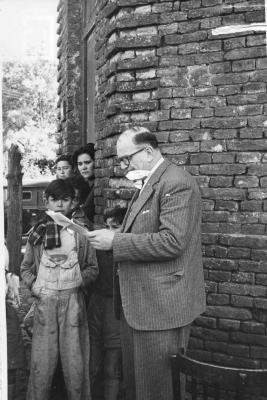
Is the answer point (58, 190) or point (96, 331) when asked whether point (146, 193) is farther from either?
point (96, 331)

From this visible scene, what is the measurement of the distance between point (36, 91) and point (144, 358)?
2427 cm

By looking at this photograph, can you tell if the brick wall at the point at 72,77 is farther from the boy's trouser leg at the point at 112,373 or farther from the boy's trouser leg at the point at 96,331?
the boy's trouser leg at the point at 112,373

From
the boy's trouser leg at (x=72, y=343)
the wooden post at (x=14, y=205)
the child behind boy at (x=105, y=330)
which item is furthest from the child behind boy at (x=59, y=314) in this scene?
the wooden post at (x=14, y=205)

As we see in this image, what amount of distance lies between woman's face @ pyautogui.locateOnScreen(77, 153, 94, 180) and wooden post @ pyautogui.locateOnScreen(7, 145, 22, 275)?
242cm

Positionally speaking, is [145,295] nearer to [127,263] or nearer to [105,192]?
[127,263]

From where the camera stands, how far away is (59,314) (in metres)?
3.63

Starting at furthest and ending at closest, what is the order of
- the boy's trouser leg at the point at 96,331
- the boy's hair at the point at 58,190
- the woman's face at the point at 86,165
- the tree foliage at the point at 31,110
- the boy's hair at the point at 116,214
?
the tree foliage at the point at 31,110
the woman's face at the point at 86,165
the boy's trouser leg at the point at 96,331
the boy's hair at the point at 58,190
the boy's hair at the point at 116,214

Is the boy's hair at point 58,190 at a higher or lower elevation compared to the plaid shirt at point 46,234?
higher

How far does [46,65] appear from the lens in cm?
2516

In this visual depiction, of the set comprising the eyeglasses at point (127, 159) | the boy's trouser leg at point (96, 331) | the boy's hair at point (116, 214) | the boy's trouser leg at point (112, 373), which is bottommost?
the boy's trouser leg at point (112, 373)

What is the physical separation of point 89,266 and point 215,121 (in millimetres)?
1349

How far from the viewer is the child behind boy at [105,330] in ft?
12.7

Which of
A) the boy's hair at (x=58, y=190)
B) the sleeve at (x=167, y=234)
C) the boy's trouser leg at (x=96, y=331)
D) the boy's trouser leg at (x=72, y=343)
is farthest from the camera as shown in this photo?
the boy's trouser leg at (x=96, y=331)

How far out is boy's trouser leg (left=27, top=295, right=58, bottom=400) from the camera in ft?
11.9
